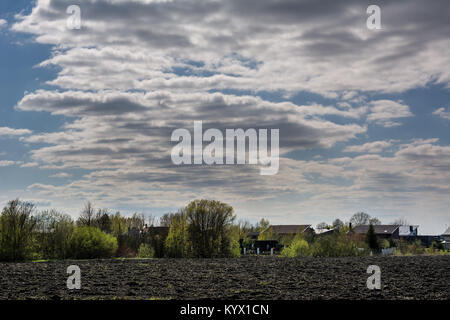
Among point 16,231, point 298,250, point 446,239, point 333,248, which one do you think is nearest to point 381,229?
point 446,239

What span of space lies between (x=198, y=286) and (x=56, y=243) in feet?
97.2

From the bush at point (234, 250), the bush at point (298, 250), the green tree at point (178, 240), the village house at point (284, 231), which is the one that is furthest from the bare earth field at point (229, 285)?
the village house at point (284, 231)

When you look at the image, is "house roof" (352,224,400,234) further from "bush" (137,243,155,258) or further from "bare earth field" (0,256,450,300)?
"bare earth field" (0,256,450,300)

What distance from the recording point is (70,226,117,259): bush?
47.6 meters

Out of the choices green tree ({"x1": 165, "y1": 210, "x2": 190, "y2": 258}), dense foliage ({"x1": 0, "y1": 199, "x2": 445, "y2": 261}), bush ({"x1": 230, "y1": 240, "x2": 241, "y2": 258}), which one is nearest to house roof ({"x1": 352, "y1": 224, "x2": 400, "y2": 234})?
dense foliage ({"x1": 0, "y1": 199, "x2": 445, "y2": 261})

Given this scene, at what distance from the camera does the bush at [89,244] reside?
4762 centimetres

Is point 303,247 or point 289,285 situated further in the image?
point 303,247

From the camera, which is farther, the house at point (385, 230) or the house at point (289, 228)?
the house at point (289, 228)

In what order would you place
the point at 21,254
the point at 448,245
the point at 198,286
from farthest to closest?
the point at 448,245, the point at 21,254, the point at 198,286

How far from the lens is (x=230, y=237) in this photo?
181 feet

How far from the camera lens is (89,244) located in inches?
1882

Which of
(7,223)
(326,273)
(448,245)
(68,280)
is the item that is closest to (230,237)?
(7,223)

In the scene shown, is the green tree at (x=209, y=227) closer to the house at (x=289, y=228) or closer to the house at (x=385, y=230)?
the house at (x=385, y=230)
